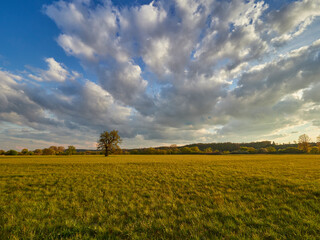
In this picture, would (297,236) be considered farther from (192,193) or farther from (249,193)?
(192,193)

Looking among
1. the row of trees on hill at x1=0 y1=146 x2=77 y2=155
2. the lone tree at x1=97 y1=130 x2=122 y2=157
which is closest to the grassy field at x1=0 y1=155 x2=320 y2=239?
the lone tree at x1=97 y1=130 x2=122 y2=157

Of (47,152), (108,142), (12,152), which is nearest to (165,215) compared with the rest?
(108,142)

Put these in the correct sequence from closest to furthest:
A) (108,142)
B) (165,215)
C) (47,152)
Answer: (165,215), (108,142), (47,152)

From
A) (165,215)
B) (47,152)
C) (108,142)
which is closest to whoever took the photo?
(165,215)

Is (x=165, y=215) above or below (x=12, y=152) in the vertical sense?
above

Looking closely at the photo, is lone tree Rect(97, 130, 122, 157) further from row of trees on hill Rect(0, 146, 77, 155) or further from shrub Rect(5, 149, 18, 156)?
shrub Rect(5, 149, 18, 156)

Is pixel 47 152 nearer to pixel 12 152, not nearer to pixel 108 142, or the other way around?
pixel 12 152

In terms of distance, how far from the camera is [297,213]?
579 cm

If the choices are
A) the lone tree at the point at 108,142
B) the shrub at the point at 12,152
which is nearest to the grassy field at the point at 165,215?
the lone tree at the point at 108,142

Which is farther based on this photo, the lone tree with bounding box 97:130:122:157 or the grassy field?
the lone tree with bounding box 97:130:122:157

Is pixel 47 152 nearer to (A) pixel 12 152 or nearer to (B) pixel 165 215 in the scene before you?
(A) pixel 12 152

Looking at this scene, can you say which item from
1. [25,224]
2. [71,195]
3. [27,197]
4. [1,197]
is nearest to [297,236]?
[25,224]

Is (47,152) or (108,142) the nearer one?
(108,142)

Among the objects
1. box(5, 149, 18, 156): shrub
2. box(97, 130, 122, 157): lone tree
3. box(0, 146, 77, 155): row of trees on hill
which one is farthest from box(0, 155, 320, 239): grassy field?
box(5, 149, 18, 156): shrub
